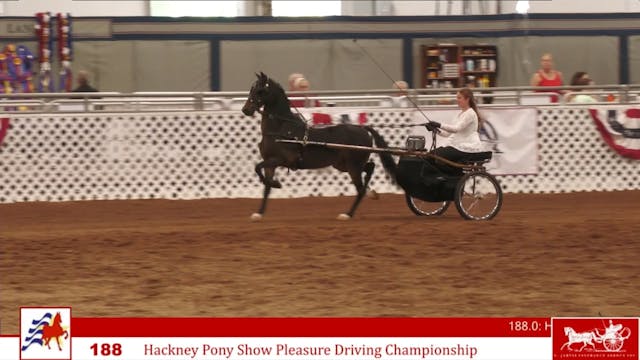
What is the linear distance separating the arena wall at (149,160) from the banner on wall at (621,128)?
125cm

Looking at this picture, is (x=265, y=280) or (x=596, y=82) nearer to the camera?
(x=265, y=280)

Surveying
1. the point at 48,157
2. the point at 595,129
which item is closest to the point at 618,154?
the point at 595,129

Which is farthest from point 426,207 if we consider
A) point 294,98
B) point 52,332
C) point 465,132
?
point 52,332

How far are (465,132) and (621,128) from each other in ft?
16.8

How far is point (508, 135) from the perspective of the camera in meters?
16.5

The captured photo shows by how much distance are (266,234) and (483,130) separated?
5752mm

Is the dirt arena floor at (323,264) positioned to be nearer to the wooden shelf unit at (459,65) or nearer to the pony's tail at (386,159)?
the pony's tail at (386,159)

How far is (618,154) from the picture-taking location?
1680 cm

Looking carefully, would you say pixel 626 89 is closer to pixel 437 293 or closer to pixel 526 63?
pixel 526 63

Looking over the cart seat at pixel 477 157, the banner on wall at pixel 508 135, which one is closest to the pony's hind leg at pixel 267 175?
the cart seat at pixel 477 157

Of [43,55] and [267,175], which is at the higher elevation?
[43,55]

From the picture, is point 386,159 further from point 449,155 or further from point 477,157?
point 477,157

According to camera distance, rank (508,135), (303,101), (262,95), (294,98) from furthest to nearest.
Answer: (508,135) → (303,101) → (294,98) → (262,95)

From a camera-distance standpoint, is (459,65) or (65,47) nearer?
(65,47)
